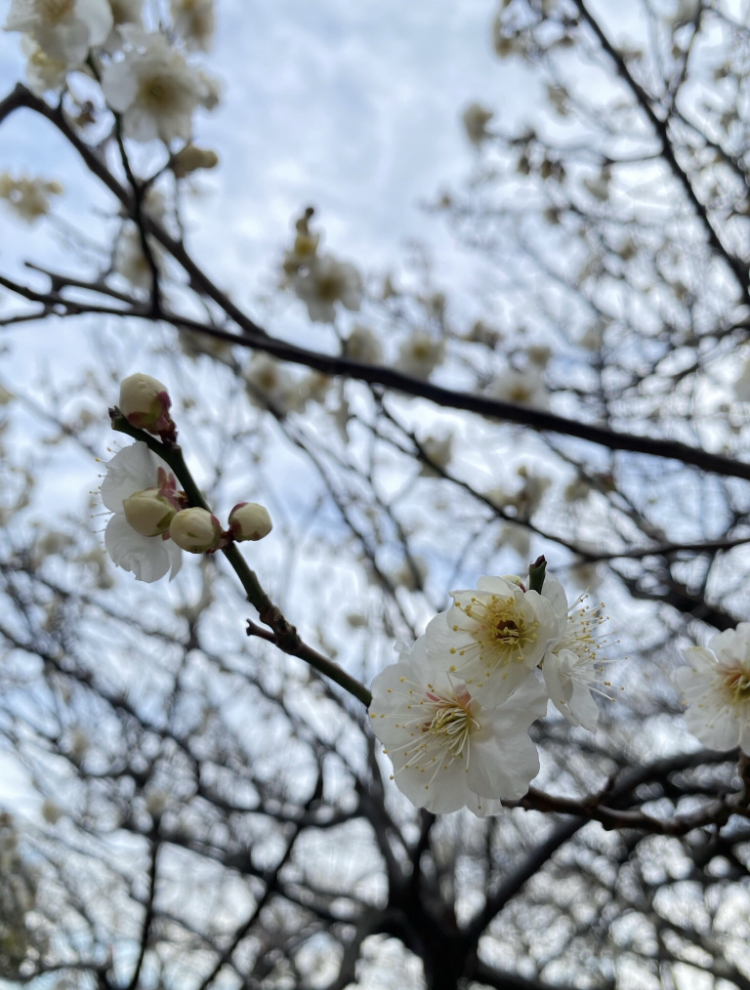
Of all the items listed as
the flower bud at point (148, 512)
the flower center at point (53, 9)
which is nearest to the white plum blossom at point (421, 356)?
the flower center at point (53, 9)

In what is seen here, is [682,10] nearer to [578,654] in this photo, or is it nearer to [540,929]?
[578,654]

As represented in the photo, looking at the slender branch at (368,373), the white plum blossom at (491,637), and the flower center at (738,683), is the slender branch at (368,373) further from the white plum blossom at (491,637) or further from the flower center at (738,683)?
the white plum blossom at (491,637)

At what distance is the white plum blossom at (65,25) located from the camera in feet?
5.32

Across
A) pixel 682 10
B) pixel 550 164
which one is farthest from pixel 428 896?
pixel 682 10

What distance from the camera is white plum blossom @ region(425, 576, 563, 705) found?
845 millimetres

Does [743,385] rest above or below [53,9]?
above

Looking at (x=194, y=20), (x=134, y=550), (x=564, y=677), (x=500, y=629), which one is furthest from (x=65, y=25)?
(x=564, y=677)

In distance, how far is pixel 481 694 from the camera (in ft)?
2.77

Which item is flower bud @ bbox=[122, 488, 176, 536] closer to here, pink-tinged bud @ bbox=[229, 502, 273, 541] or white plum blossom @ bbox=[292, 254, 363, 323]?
pink-tinged bud @ bbox=[229, 502, 273, 541]

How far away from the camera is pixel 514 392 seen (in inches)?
111

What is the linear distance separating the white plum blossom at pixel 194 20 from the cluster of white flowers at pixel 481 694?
2366 mm

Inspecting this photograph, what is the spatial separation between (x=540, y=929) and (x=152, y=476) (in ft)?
20.4

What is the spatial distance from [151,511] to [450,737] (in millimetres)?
542

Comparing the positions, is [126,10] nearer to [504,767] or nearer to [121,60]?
[121,60]
